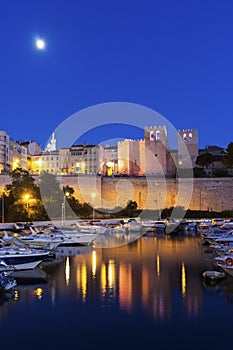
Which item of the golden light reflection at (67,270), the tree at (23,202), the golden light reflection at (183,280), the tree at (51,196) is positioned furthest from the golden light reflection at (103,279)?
the tree at (51,196)

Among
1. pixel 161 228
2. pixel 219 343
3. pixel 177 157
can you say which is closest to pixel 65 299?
pixel 219 343

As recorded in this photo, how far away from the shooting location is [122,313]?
9445 mm

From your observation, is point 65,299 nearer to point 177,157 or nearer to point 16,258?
point 16,258

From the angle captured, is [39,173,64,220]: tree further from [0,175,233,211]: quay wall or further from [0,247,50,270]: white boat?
[0,247,50,270]: white boat

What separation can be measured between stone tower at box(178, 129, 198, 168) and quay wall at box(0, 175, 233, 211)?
10305 mm

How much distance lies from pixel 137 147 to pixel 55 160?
38.4 ft

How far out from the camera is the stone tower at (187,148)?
50438 mm

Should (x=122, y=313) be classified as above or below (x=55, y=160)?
below

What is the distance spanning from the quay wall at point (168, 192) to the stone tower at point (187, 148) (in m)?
10.3

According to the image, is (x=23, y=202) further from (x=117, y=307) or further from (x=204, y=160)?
(x=204, y=160)

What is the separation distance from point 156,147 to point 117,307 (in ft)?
136

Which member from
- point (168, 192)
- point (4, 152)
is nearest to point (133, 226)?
point (168, 192)

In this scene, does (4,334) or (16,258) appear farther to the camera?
(16,258)

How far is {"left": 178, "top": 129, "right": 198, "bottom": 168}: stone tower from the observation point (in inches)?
1986
